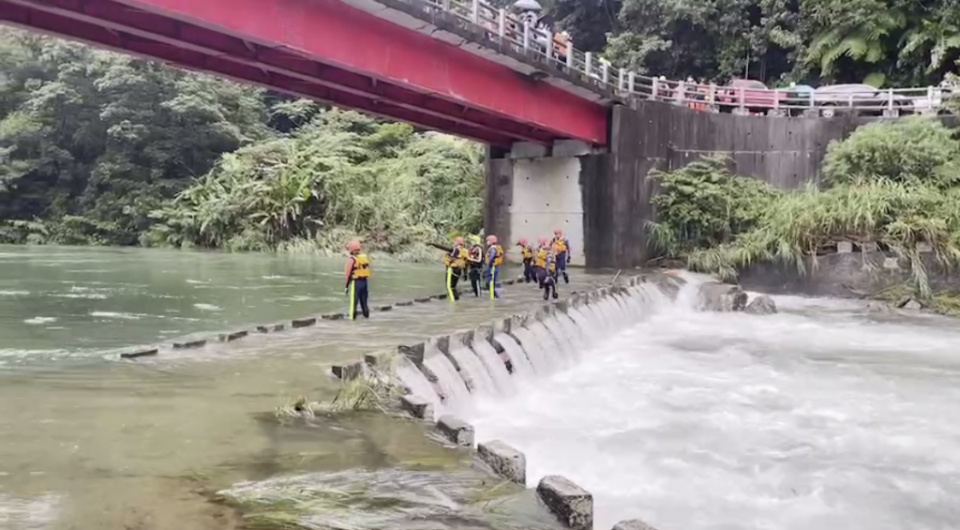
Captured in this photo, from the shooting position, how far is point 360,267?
47.3 ft

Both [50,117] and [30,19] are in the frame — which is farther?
[50,117]

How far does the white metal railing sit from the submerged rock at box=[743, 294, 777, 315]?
325 inches

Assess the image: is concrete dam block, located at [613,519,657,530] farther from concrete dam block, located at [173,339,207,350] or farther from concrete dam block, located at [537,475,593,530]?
concrete dam block, located at [173,339,207,350]

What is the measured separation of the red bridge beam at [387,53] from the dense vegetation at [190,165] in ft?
35.7

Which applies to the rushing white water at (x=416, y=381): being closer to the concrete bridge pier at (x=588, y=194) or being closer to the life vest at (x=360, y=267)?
the life vest at (x=360, y=267)

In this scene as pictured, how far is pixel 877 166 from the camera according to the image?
981 inches

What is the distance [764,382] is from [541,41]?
1312cm

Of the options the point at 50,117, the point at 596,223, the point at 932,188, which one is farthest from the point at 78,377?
the point at 50,117

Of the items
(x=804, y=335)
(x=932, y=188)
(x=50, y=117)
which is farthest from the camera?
(x=50, y=117)

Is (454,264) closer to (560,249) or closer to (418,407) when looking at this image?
(560,249)

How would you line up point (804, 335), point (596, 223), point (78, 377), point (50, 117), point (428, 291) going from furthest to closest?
1. point (50, 117)
2. point (596, 223)
3. point (428, 291)
4. point (804, 335)
5. point (78, 377)

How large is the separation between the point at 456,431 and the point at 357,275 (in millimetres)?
7319

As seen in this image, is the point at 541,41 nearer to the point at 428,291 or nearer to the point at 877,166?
the point at 428,291

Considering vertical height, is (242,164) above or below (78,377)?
above
